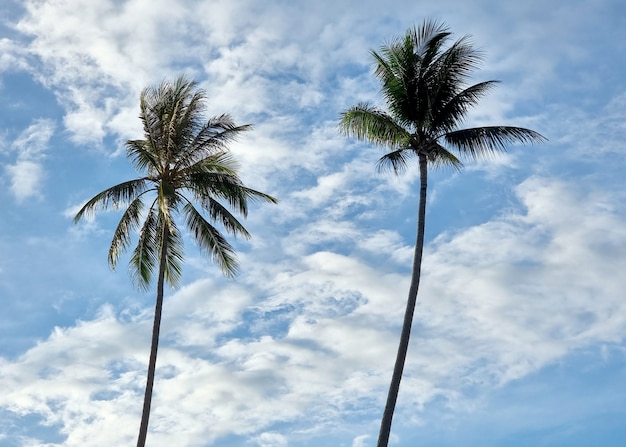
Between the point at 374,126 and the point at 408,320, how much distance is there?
6.64 metres

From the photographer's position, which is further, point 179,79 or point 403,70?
point 179,79

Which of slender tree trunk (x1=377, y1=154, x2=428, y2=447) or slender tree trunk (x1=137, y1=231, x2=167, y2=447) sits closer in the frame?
slender tree trunk (x1=377, y1=154, x2=428, y2=447)

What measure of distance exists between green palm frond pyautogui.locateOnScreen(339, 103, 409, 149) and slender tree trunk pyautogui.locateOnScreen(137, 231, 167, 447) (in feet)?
23.2

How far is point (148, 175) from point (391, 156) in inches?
332

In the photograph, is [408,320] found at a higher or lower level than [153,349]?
lower

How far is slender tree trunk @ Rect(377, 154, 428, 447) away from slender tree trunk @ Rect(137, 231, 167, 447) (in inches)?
297

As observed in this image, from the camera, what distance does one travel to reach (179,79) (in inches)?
1225

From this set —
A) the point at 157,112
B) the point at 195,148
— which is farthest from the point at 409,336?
the point at 157,112

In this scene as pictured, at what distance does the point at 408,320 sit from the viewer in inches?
998

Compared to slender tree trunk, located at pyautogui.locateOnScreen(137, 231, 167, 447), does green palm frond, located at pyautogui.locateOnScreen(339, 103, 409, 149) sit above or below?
A: above

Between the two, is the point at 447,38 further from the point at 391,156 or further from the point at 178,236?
the point at 178,236

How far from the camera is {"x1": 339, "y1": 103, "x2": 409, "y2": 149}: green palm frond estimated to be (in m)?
28.1

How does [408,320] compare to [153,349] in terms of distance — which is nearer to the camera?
[408,320]

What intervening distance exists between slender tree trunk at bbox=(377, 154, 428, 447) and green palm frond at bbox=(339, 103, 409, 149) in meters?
1.13
